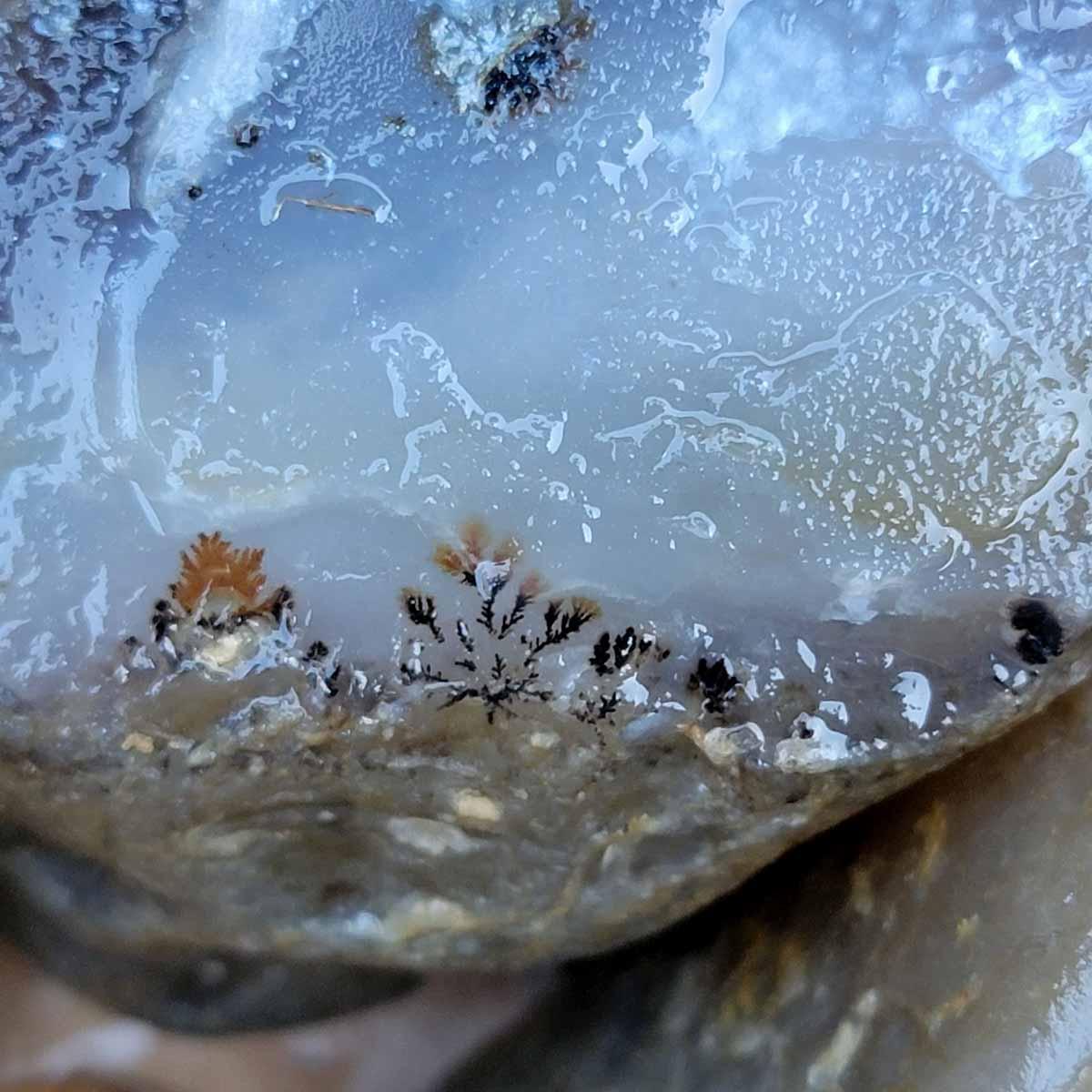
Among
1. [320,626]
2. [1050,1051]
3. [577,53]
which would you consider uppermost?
[577,53]

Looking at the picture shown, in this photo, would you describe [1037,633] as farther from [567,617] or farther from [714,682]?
[567,617]

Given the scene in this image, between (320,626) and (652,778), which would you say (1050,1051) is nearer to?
(652,778)

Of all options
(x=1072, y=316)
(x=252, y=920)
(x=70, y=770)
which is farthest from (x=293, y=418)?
(x=1072, y=316)

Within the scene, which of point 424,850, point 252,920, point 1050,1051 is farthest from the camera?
point 252,920

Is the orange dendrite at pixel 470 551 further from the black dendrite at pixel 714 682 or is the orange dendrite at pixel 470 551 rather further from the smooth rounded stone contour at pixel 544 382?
the black dendrite at pixel 714 682

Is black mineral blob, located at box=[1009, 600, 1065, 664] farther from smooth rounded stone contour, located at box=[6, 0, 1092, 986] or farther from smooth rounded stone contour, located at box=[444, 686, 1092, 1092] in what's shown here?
smooth rounded stone contour, located at box=[444, 686, 1092, 1092]

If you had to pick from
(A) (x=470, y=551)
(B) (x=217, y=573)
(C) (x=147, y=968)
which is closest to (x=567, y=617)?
(A) (x=470, y=551)

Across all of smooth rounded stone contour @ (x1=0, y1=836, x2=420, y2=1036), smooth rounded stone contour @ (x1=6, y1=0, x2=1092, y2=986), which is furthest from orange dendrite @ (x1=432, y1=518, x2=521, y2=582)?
smooth rounded stone contour @ (x1=0, y1=836, x2=420, y2=1036)

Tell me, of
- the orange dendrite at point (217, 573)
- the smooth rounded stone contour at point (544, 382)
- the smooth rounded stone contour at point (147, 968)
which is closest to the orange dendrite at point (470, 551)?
the smooth rounded stone contour at point (544, 382)
